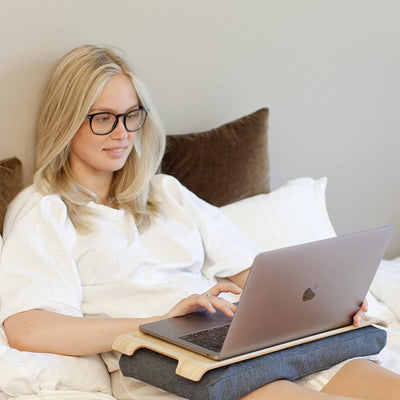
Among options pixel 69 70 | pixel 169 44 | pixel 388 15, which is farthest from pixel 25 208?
pixel 388 15

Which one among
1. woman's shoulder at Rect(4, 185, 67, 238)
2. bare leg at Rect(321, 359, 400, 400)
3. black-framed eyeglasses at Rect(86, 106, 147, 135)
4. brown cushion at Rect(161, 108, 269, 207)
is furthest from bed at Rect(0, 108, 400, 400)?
bare leg at Rect(321, 359, 400, 400)

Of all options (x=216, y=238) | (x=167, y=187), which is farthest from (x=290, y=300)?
(x=167, y=187)

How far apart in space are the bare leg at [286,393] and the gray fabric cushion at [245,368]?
2cm

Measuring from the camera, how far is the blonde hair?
1925mm

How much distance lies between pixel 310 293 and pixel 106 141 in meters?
0.71

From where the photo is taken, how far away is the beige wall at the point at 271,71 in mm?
2070

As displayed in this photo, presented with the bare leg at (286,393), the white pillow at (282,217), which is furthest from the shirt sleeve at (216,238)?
the bare leg at (286,393)

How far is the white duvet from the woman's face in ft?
1.47

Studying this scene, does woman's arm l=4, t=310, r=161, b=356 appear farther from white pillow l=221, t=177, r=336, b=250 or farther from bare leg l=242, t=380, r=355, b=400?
white pillow l=221, t=177, r=336, b=250

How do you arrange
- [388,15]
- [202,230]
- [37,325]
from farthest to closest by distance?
[388,15] < [202,230] < [37,325]

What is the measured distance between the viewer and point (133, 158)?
6.96ft

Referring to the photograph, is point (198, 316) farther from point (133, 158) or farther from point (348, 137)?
point (348, 137)

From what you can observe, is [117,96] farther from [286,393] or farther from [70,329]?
[286,393]

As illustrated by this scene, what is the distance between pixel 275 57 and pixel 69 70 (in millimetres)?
890
